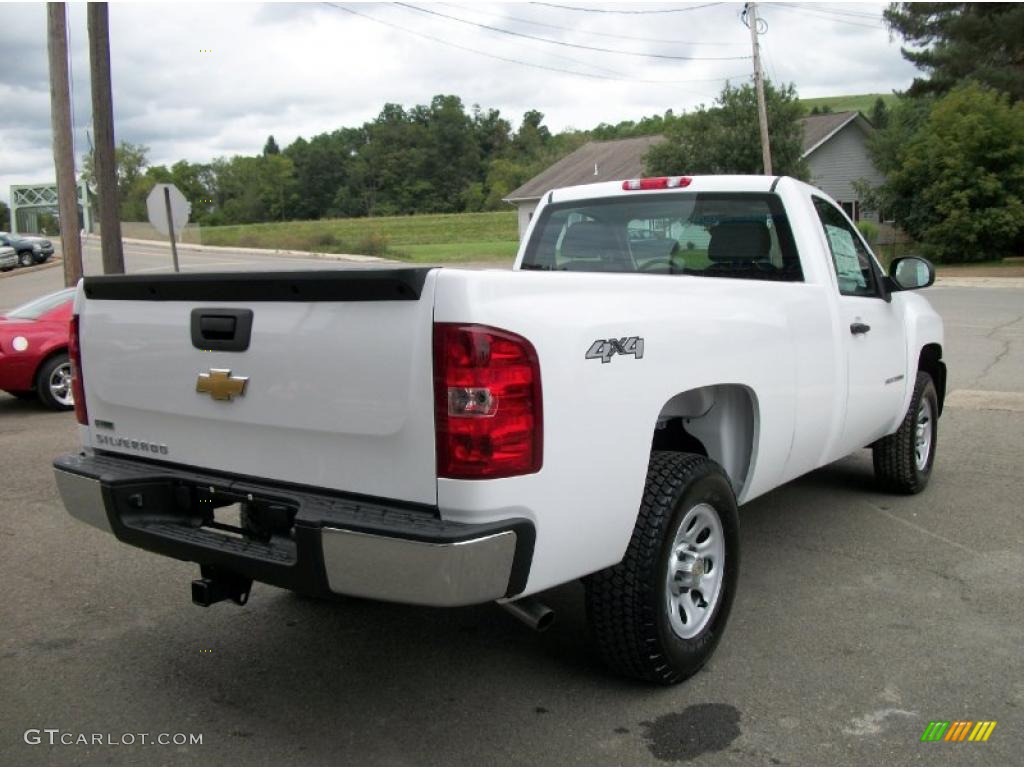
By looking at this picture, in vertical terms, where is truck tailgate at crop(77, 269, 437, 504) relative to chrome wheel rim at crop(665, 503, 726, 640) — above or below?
above

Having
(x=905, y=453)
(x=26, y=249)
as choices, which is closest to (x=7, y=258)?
(x=26, y=249)

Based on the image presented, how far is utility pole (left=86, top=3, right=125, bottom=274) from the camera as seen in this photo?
1241 centimetres

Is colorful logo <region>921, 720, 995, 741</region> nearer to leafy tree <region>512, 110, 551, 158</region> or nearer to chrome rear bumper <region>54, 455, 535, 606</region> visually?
chrome rear bumper <region>54, 455, 535, 606</region>

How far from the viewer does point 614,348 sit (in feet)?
10.1

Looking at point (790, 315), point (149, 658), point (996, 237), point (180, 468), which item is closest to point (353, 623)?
point (149, 658)

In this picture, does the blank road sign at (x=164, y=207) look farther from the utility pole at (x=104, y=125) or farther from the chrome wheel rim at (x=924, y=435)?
the chrome wheel rim at (x=924, y=435)

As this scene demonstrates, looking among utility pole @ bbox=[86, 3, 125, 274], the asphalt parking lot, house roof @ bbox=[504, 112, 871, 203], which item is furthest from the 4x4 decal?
Result: house roof @ bbox=[504, 112, 871, 203]

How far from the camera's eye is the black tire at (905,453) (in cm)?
596

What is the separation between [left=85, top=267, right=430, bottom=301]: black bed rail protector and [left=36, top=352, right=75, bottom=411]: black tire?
7.30m

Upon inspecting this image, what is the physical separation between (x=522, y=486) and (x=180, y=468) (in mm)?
1442

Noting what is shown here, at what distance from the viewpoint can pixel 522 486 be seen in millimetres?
2789

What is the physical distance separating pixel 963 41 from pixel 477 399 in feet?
156

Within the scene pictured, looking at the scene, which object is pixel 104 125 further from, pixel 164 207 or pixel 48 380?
pixel 48 380

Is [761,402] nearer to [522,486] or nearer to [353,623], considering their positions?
[522,486]
